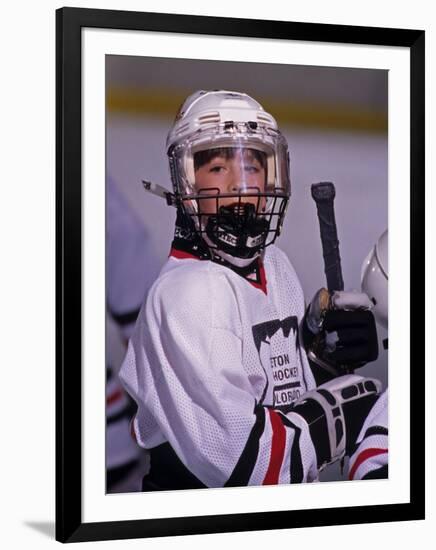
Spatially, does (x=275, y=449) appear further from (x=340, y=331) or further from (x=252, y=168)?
(x=252, y=168)

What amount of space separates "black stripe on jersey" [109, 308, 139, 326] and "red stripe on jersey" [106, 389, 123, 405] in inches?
7.1

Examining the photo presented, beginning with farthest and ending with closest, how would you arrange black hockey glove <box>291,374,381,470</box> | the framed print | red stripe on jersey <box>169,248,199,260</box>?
1. black hockey glove <box>291,374,381,470</box>
2. red stripe on jersey <box>169,248,199,260</box>
3. the framed print

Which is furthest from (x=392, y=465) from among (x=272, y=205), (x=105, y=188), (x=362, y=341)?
(x=105, y=188)

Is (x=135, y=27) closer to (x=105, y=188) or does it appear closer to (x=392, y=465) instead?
(x=105, y=188)

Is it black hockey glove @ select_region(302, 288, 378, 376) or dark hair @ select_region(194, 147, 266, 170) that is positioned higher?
dark hair @ select_region(194, 147, 266, 170)

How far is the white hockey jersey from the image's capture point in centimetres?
330

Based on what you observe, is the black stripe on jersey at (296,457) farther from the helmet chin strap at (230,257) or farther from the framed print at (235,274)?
the helmet chin strap at (230,257)

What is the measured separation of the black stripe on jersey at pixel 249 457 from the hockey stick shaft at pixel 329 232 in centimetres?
44

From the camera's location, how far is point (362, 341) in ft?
11.7

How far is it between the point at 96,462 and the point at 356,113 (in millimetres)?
1233

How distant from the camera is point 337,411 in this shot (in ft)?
11.5

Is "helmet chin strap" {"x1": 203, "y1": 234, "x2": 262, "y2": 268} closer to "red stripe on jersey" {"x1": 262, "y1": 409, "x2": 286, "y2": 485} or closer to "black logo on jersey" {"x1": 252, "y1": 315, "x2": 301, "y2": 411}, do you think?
"black logo on jersey" {"x1": 252, "y1": 315, "x2": 301, "y2": 411}

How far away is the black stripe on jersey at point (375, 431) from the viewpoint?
3.55 m

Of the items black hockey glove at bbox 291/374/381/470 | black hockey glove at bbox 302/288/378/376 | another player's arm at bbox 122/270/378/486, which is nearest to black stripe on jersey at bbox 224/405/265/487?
another player's arm at bbox 122/270/378/486
